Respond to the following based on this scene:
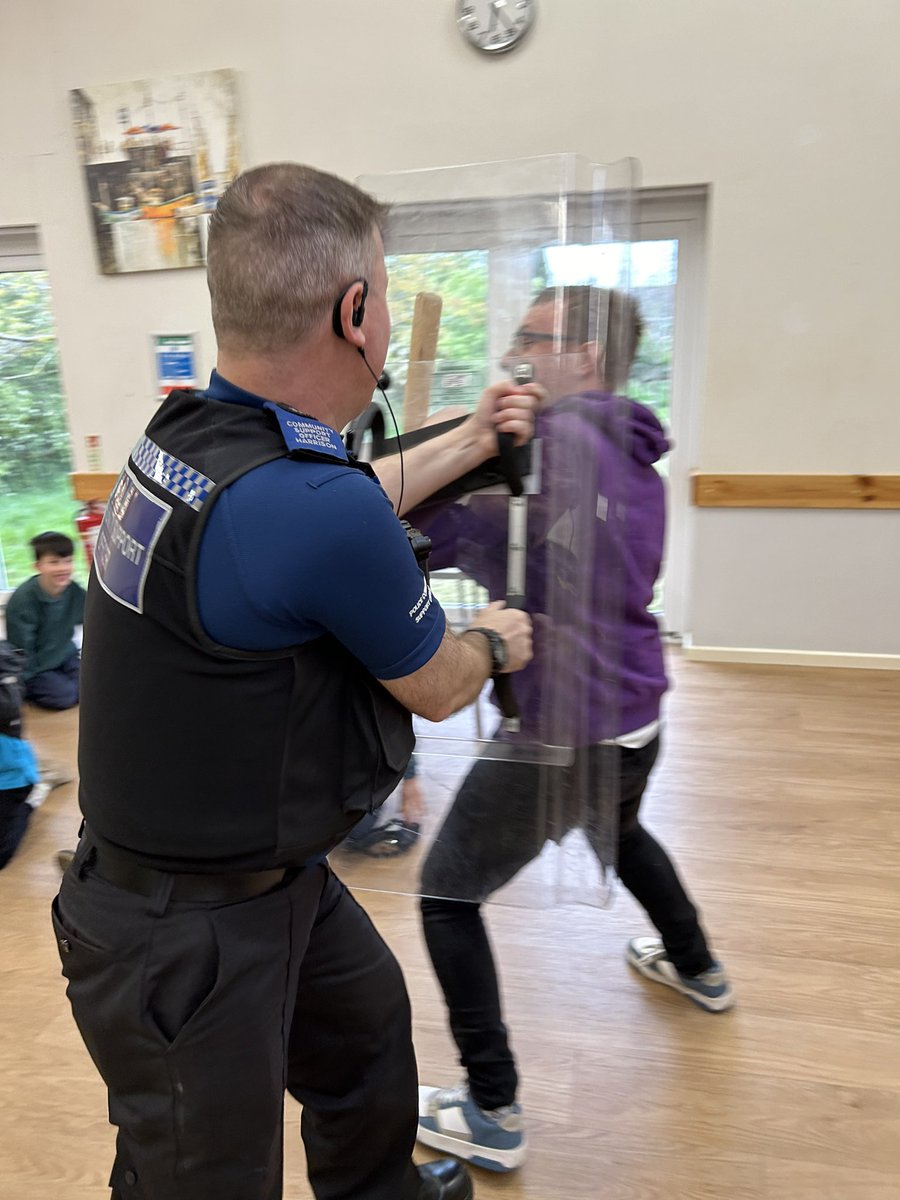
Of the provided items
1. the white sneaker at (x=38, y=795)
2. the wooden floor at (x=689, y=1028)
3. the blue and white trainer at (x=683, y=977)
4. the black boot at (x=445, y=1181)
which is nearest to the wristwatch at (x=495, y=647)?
the wooden floor at (x=689, y=1028)

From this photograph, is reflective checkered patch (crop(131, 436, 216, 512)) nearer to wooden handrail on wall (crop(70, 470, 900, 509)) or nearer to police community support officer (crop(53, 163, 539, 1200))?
police community support officer (crop(53, 163, 539, 1200))

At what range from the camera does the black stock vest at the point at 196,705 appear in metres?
0.77

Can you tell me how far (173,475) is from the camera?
78 cm

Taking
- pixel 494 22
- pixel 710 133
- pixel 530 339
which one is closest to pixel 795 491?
pixel 710 133

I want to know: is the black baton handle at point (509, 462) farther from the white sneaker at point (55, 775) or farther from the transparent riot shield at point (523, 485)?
the white sneaker at point (55, 775)

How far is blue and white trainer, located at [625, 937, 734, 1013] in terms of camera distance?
1.61 m

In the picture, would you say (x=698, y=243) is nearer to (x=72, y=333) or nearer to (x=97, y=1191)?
(x=72, y=333)

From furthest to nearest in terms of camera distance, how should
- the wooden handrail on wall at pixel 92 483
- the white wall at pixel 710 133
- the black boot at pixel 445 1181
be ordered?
1. the wooden handrail on wall at pixel 92 483
2. the white wall at pixel 710 133
3. the black boot at pixel 445 1181

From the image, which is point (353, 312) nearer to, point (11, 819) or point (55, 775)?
point (11, 819)

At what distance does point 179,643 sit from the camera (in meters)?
0.78

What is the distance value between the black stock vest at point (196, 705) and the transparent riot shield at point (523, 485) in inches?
12.9

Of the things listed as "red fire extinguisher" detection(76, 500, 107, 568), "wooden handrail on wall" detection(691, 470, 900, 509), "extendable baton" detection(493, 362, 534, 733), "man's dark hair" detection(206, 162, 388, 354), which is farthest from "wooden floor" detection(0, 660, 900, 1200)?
"wooden handrail on wall" detection(691, 470, 900, 509)

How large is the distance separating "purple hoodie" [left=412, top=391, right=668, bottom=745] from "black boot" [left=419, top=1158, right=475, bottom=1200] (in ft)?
2.13

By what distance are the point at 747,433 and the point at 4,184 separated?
3.17 m
